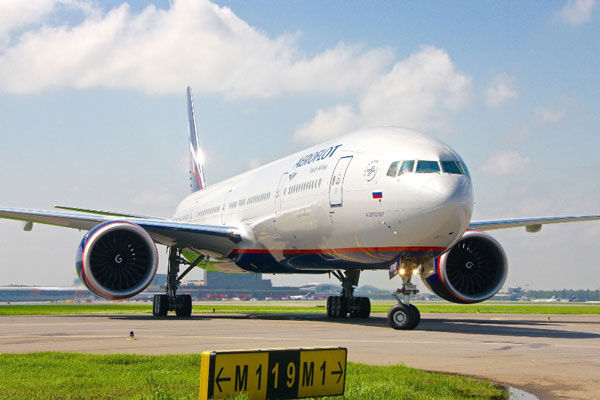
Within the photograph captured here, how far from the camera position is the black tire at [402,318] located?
15094 millimetres

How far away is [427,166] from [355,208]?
6.41ft

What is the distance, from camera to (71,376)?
7.18 meters

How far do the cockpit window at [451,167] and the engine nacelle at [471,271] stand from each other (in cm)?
395

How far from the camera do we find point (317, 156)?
735 inches

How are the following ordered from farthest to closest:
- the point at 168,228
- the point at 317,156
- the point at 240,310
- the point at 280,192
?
the point at 240,310 < the point at 168,228 < the point at 280,192 < the point at 317,156

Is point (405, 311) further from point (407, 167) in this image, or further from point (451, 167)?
point (451, 167)

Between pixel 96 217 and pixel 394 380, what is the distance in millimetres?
14819

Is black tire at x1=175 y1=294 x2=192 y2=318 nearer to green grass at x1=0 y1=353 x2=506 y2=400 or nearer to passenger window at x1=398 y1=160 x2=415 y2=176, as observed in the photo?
passenger window at x1=398 y1=160 x2=415 y2=176

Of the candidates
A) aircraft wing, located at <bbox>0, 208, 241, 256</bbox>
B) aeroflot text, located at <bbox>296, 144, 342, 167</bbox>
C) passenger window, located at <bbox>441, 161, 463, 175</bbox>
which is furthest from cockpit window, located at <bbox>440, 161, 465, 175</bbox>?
aircraft wing, located at <bbox>0, 208, 241, 256</bbox>

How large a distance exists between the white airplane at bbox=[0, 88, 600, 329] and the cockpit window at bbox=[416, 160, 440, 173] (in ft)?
0.07

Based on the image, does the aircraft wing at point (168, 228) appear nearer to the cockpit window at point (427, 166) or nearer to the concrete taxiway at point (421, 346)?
the concrete taxiway at point (421, 346)

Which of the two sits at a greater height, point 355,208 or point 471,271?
point 355,208

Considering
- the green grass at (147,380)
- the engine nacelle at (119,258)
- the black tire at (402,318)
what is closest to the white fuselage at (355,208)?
the black tire at (402,318)

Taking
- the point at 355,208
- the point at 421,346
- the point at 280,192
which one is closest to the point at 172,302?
the point at 280,192
